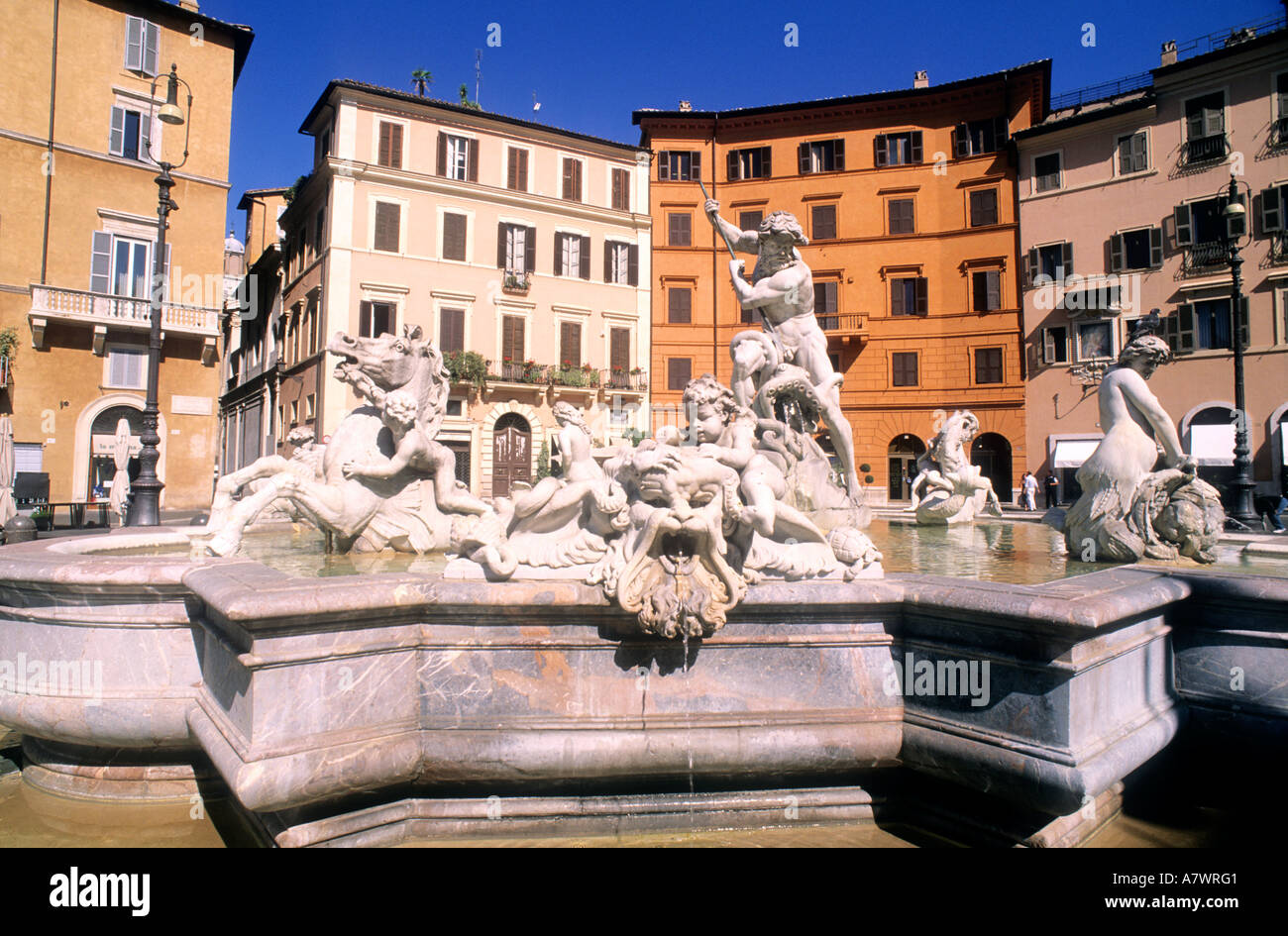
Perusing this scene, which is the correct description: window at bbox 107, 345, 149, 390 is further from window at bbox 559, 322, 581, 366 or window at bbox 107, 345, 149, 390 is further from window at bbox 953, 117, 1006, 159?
window at bbox 953, 117, 1006, 159

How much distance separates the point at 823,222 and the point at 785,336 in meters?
29.2

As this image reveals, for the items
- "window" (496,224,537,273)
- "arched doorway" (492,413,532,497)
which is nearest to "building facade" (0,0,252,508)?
"arched doorway" (492,413,532,497)

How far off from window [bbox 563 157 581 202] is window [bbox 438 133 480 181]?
12.7 ft

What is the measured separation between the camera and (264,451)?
34.8 metres

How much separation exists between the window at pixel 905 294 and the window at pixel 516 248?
1553 centimetres

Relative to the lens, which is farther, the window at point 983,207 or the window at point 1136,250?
the window at point 983,207

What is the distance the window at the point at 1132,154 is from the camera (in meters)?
28.3

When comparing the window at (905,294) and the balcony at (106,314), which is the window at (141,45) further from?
the window at (905,294)

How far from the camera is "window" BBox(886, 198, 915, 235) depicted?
32.8 metres

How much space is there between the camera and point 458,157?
31.4 meters

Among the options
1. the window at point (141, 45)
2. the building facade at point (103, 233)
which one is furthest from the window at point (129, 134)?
the window at point (141, 45)

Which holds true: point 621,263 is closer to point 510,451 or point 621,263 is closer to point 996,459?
point 510,451

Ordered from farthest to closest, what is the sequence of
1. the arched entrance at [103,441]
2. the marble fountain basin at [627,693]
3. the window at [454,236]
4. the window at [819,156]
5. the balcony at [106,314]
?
1. the window at [819,156]
2. the window at [454,236]
3. the arched entrance at [103,441]
4. the balcony at [106,314]
5. the marble fountain basin at [627,693]

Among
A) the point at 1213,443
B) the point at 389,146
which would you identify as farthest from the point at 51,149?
the point at 1213,443
